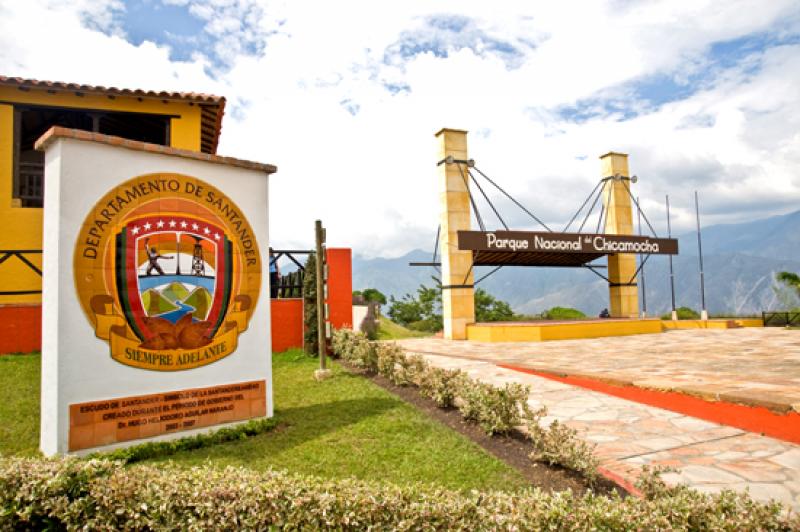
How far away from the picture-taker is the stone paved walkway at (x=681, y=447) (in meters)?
4.25

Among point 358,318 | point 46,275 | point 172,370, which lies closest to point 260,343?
point 172,370

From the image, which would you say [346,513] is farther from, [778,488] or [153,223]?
[153,223]

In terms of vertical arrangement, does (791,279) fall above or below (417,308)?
above

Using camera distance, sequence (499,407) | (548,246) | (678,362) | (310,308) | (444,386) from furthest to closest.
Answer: (548,246), (310,308), (678,362), (444,386), (499,407)

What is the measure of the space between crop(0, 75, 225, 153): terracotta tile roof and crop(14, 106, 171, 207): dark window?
21.8 inches

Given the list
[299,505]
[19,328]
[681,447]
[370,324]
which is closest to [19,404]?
[19,328]

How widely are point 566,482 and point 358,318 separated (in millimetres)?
13467

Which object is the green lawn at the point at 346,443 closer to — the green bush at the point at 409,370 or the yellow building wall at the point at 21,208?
the green bush at the point at 409,370

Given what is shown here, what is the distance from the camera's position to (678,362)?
34.5 ft

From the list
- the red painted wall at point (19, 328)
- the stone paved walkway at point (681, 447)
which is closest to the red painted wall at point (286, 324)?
the red painted wall at point (19, 328)

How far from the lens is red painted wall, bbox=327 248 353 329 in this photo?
43.0ft

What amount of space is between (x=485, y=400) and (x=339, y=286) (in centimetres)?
801

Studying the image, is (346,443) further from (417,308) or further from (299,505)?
(417,308)

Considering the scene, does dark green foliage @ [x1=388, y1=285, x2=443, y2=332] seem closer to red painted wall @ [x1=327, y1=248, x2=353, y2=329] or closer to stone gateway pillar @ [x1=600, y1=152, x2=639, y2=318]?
stone gateway pillar @ [x1=600, y1=152, x2=639, y2=318]
